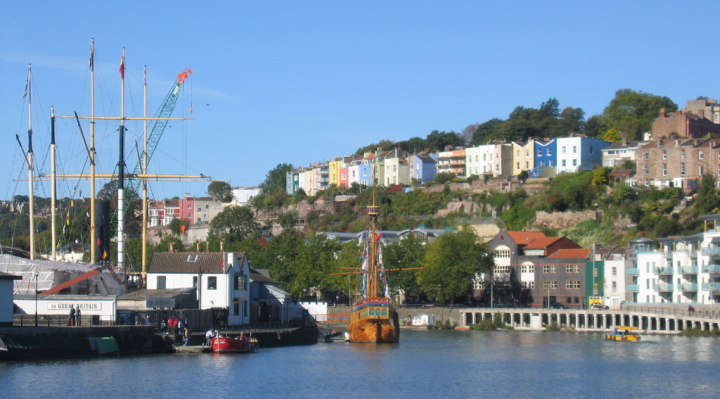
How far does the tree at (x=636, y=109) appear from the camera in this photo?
473ft

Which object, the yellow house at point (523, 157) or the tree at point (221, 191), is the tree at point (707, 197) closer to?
the yellow house at point (523, 157)

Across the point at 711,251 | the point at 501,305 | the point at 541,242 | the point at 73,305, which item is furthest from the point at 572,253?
the point at 73,305

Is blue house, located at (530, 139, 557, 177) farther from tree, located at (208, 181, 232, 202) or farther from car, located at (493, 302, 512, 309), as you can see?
tree, located at (208, 181, 232, 202)

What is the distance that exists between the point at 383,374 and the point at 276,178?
136 m

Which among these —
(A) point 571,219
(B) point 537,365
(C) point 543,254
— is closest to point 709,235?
(C) point 543,254

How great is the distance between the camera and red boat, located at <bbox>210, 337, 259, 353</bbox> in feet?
189

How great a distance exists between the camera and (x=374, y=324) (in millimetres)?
71625

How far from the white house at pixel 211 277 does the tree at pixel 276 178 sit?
4509 inches

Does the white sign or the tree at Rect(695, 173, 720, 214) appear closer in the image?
the white sign

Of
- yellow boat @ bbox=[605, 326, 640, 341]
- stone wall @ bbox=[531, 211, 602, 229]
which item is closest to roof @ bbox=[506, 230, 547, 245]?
stone wall @ bbox=[531, 211, 602, 229]

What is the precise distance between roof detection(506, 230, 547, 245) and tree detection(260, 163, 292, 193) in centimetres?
7803

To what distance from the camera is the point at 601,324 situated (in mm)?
95000

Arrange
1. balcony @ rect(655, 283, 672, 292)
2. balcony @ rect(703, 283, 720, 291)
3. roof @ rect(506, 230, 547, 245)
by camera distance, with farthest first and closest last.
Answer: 1. roof @ rect(506, 230, 547, 245)
2. balcony @ rect(655, 283, 672, 292)
3. balcony @ rect(703, 283, 720, 291)

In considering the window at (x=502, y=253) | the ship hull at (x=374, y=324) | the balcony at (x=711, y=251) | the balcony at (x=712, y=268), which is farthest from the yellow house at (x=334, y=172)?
the ship hull at (x=374, y=324)
